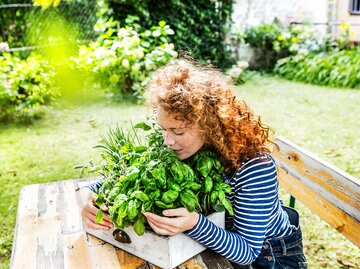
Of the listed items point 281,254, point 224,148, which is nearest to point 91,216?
point 224,148

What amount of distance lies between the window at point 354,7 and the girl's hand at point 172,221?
11.7m

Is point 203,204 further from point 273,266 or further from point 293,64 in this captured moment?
point 293,64

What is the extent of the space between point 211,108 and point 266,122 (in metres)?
4.58

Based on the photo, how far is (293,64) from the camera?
9.11 metres

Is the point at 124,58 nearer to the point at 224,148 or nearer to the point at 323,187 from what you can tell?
the point at 323,187

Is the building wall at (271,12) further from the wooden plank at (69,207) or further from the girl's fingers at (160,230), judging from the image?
the girl's fingers at (160,230)

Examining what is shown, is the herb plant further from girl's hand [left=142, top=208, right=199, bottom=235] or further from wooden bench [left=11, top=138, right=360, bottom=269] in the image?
wooden bench [left=11, top=138, right=360, bottom=269]

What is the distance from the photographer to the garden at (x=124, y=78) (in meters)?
5.07

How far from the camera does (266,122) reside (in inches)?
240

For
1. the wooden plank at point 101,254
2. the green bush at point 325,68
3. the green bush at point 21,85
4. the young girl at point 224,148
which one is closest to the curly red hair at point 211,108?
the young girl at point 224,148

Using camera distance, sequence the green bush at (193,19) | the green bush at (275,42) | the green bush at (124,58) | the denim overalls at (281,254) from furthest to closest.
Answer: the green bush at (275,42), the green bush at (193,19), the green bush at (124,58), the denim overalls at (281,254)

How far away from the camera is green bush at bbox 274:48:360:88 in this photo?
311 inches

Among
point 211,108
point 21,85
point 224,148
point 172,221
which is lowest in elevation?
point 21,85

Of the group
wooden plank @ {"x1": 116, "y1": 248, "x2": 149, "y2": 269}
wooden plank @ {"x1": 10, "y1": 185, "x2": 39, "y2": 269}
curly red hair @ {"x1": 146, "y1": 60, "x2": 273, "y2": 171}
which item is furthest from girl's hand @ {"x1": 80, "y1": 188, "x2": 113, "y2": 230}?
curly red hair @ {"x1": 146, "y1": 60, "x2": 273, "y2": 171}
